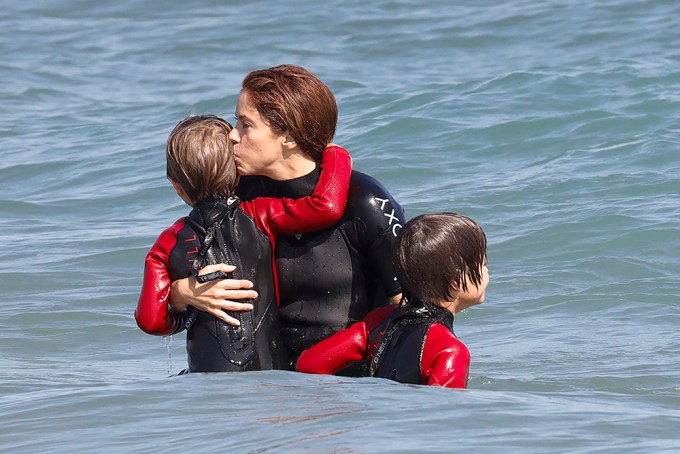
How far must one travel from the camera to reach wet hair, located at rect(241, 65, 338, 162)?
4531 millimetres

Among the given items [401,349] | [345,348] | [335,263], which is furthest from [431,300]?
[335,263]

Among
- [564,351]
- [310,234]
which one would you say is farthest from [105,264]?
[310,234]

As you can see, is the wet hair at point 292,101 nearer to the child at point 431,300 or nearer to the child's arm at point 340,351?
the child at point 431,300

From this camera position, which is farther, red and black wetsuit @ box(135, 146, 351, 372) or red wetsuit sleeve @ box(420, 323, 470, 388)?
red and black wetsuit @ box(135, 146, 351, 372)

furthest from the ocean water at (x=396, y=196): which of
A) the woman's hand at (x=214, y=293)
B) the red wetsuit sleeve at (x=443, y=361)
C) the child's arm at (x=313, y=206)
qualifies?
the child's arm at (x=313, y=206)

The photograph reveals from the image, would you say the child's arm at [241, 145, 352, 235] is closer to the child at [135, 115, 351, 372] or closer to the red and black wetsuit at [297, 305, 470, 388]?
the child at [135, 115, 351, 372]

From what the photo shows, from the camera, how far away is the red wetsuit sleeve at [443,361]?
13.7 feet

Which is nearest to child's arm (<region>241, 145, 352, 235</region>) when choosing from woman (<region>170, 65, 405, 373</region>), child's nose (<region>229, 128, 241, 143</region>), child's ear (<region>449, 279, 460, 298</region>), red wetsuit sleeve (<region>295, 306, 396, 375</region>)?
woman (<region>170, 65, 405, 373</region>)

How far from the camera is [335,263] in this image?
186 inches

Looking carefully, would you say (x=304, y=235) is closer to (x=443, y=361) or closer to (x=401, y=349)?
(x=401, y=349)

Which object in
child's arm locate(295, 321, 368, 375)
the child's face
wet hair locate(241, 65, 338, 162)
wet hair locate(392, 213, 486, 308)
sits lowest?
child's arm locate(295, 321, 368, 375)

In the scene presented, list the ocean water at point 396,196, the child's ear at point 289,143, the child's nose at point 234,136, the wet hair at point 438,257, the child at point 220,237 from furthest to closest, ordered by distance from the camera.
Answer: the child's ear at point 289,143
the child's nose at point 234,136
the child at point 220,237
the wet hair at point 438,257
the ocean water at point 396,196

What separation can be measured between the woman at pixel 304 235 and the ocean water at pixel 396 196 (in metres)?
0.31

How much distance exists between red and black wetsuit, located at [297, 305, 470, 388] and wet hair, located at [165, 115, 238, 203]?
69cm
